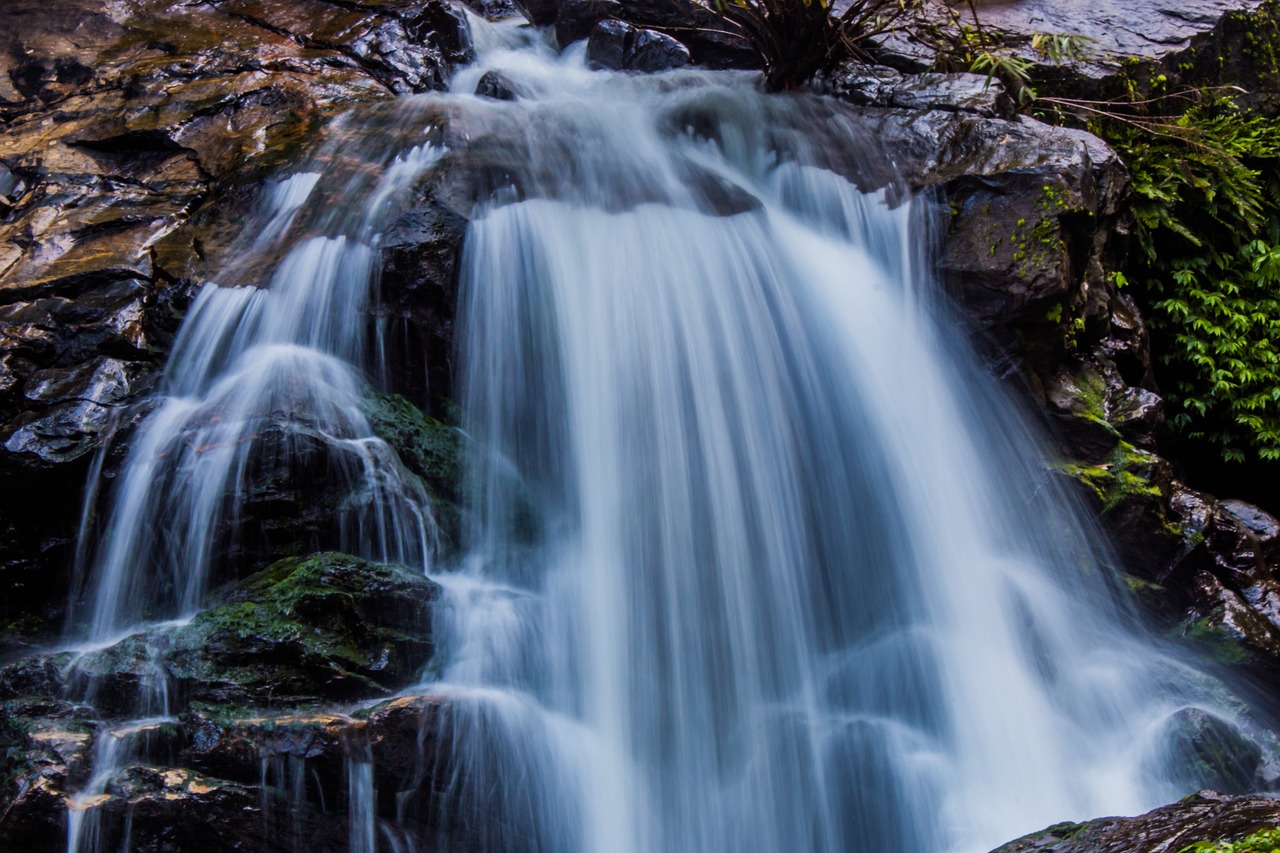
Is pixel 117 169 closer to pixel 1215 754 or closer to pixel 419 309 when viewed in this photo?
pixel 419 309

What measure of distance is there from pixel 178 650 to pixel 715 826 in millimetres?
2420

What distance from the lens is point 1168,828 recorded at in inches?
117

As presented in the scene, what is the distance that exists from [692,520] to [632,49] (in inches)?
216

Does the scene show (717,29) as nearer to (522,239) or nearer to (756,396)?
(522,239)

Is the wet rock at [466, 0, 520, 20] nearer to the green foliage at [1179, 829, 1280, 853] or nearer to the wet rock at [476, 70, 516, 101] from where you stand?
the wet rock at [476, 70, 516, 101]

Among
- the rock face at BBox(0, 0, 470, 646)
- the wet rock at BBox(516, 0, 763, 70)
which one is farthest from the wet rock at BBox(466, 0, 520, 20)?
the rock face at BBox(0, 0, 470, 646)

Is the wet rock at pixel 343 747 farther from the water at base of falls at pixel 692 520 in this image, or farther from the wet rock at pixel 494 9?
the wet rock at pixel 494 9

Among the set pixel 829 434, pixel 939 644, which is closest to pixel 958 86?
pixel 829 434

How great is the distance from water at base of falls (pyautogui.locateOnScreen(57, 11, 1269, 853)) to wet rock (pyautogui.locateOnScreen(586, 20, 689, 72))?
2330 millimetres

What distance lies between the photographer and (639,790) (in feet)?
13.5

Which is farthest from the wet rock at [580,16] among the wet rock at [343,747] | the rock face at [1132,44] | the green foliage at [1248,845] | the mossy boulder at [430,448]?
the green foliage at [1248,845]

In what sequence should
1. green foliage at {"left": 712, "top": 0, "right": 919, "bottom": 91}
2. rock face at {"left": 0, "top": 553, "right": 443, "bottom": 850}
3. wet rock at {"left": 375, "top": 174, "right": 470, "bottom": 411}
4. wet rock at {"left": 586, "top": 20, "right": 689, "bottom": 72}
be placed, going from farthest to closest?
wet rock at {"left": 586, "top": 20, "right": 689, "bottom": 72}
green foliage at {"left": 712, "top": 0, "right": 919, "bottom": 91}
wet rock at {"left": 375, "top": 174, "right": 470, "bottom": 411}
rock face at {"left": 0, "top": 553, "right": 443, "bottom": 850}

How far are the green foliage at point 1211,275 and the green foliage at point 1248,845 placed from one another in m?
4.69

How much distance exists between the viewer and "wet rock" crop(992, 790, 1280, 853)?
111 inches
